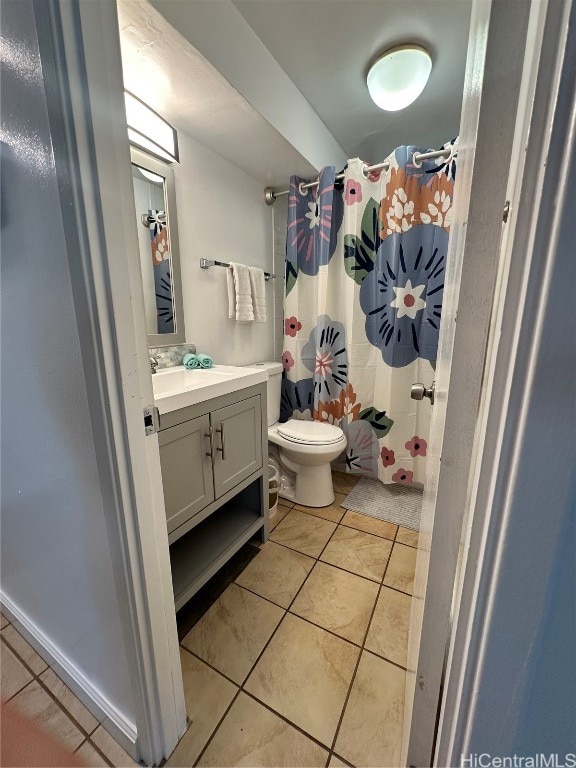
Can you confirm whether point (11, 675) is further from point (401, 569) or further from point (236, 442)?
point (401, 569)

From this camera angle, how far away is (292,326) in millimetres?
2135

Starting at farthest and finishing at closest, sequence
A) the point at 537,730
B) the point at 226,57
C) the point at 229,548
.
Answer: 1. the point at 229,548
2. the point at 226,57
3. the point at 537,730

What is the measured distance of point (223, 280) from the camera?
184cm

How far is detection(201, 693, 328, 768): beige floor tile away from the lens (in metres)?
0.80

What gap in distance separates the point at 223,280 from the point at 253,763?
1972 mm

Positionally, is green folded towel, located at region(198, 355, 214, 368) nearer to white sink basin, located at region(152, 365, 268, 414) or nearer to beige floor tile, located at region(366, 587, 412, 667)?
white sink basin, located at region(152, 365, 268, 414)

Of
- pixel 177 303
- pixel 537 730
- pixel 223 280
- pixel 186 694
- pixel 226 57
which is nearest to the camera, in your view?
pixel 537 730

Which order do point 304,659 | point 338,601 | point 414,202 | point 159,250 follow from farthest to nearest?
point 414,202 → point 159,250 → point 338,601 → point 304,659

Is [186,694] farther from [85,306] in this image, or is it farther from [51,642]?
[85,306]

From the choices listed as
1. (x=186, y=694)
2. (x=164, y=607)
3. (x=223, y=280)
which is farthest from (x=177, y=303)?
(x=186, y=694)

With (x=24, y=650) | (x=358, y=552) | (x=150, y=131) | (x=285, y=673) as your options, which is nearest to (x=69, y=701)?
(x=24, y=650)

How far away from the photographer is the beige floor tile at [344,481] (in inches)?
81.3

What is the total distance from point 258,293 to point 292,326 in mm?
343

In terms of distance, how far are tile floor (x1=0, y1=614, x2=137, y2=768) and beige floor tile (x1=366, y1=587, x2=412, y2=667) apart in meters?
0.81
